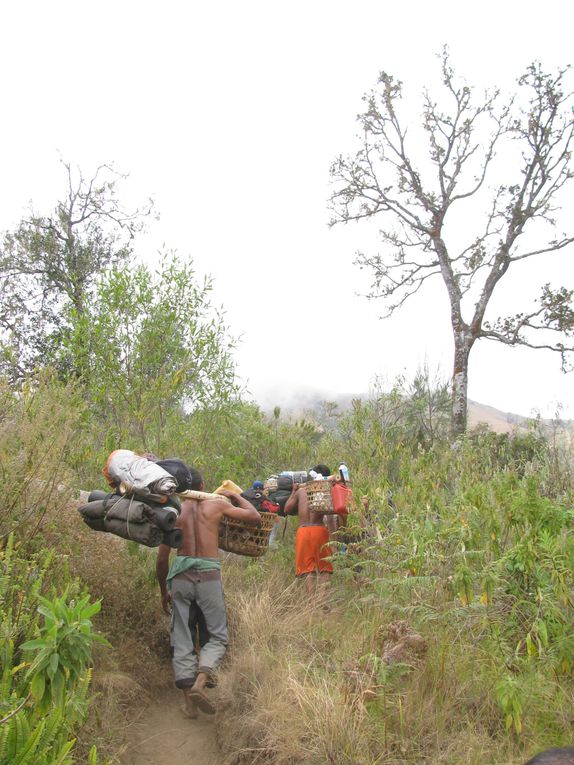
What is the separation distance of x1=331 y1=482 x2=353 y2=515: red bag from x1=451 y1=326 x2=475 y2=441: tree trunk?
8.11m

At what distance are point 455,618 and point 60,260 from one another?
16.0 m

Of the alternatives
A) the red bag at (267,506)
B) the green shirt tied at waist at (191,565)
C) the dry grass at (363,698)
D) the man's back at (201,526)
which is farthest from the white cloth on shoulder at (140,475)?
the red bag at (267,506)

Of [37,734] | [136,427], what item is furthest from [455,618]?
[136,427]

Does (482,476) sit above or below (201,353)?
below

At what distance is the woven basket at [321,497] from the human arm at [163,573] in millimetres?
1811

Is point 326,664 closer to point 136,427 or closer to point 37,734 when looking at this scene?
point 37,734

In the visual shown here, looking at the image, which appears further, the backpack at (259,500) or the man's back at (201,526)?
the backpack at (259,500)

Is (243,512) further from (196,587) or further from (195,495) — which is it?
(196,587)

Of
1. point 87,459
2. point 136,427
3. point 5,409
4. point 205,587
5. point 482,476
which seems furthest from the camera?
point 136,427

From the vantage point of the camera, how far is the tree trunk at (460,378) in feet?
48.8

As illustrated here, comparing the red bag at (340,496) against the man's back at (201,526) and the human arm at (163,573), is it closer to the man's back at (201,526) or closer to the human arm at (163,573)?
the man's back at (201,526)

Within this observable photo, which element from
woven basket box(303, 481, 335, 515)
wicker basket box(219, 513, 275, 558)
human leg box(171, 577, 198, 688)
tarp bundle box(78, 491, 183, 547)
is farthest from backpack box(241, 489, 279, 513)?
tarp bundle box(78, 491, 183, 547)

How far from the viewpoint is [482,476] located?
7094 millimetres

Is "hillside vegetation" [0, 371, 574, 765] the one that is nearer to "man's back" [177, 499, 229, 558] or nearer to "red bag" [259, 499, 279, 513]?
"man's back" [177, 499, 229, 558]
